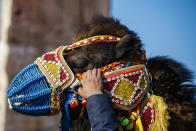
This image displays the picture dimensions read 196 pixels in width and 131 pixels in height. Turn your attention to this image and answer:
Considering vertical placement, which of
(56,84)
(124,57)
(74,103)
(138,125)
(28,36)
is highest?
(124,57)

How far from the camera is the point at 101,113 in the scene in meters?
1.36

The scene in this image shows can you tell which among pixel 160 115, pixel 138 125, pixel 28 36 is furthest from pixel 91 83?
pixel 28 36

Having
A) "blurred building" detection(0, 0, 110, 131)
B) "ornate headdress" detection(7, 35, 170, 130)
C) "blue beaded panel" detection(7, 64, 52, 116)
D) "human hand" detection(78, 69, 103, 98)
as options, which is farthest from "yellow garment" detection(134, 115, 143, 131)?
"blurred building" detection(0, 0, 110, 131)

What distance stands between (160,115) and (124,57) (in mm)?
446

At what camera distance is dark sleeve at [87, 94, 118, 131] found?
4.42ft

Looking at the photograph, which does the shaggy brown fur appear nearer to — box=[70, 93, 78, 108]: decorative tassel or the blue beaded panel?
box=[70, 93, 78, 108]: decorative tassel

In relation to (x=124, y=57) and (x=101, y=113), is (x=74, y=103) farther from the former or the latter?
(x=124, y=57)

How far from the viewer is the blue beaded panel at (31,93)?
146cm

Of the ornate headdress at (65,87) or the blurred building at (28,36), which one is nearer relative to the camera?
the ornate headdress at (65,87)

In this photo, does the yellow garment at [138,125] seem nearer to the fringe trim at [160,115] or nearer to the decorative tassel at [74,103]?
the fringe trim at [160,115]

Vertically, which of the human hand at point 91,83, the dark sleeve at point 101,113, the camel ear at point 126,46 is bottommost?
the dark sleeve at point 101,113

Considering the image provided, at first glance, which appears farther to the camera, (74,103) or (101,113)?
(74,103)

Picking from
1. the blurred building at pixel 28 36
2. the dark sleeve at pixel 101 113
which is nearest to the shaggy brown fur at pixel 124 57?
the dark sleeve at pixel 101 113

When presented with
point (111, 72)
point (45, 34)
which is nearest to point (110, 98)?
point (111, 72)
